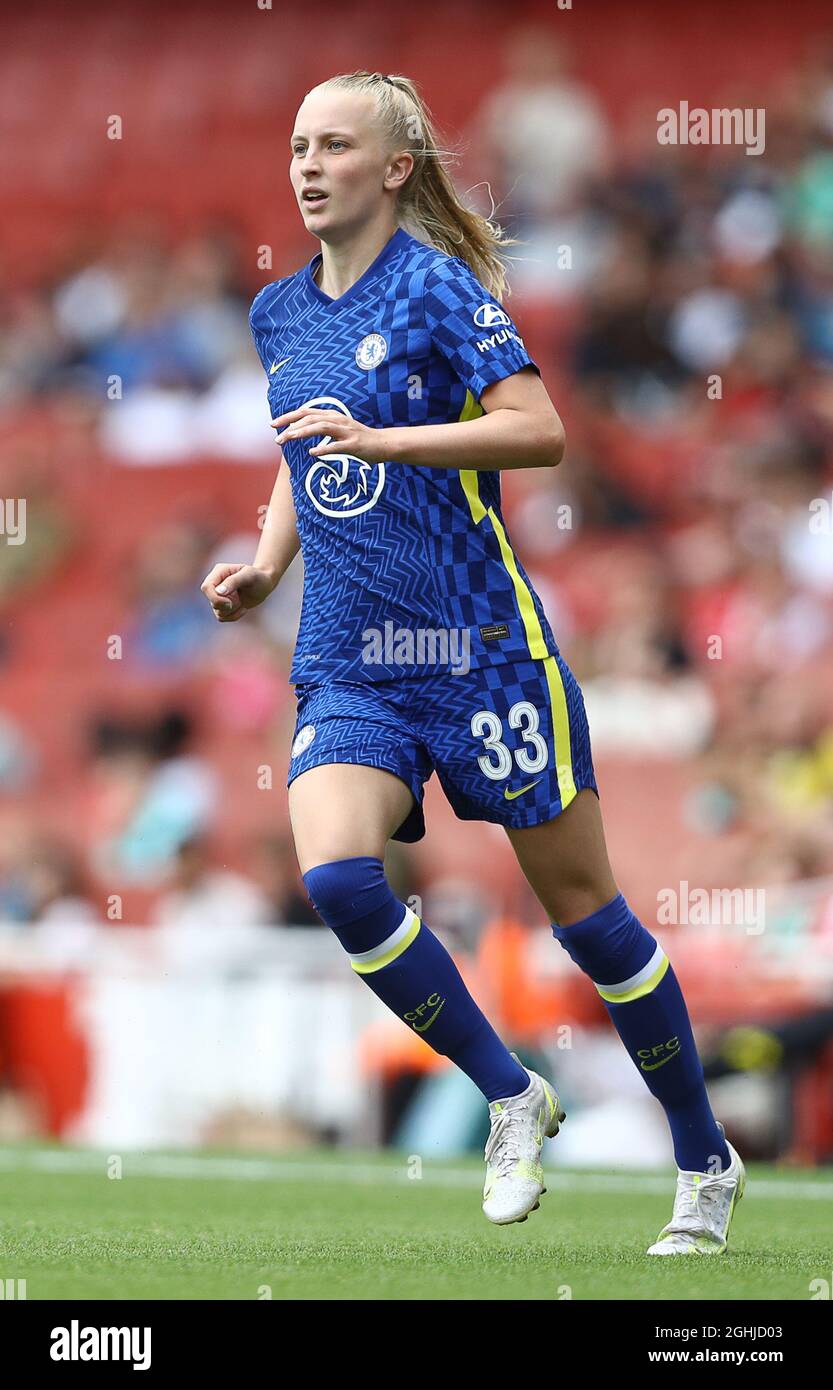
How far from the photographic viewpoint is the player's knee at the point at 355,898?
3773 mm

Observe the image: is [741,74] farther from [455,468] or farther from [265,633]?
[455,468]

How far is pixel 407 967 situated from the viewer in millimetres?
3895

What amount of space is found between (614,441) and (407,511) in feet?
25.6

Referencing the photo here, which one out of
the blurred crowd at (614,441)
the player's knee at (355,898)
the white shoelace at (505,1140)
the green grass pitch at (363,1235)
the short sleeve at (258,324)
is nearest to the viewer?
the green grass pitch at (363,1235)

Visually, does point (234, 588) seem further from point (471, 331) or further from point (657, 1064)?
point (657, 1064)

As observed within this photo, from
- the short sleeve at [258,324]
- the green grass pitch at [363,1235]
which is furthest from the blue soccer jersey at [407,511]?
the green grass pitch at [363,1235]

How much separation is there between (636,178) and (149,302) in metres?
3.19

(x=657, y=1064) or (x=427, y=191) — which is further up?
(x=427, y=191)

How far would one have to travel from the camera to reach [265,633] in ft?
37.7

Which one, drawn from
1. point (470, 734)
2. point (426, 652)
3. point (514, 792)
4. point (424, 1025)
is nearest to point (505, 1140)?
point (424, 1025)

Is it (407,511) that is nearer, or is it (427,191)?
(407,511)

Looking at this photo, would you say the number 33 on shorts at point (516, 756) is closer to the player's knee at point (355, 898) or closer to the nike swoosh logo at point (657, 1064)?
the player's knee at point (355, 898)

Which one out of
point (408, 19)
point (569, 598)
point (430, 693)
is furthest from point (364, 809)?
point (408, 19)

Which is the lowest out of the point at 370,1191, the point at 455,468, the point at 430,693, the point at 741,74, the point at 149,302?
the point at 370,1191
